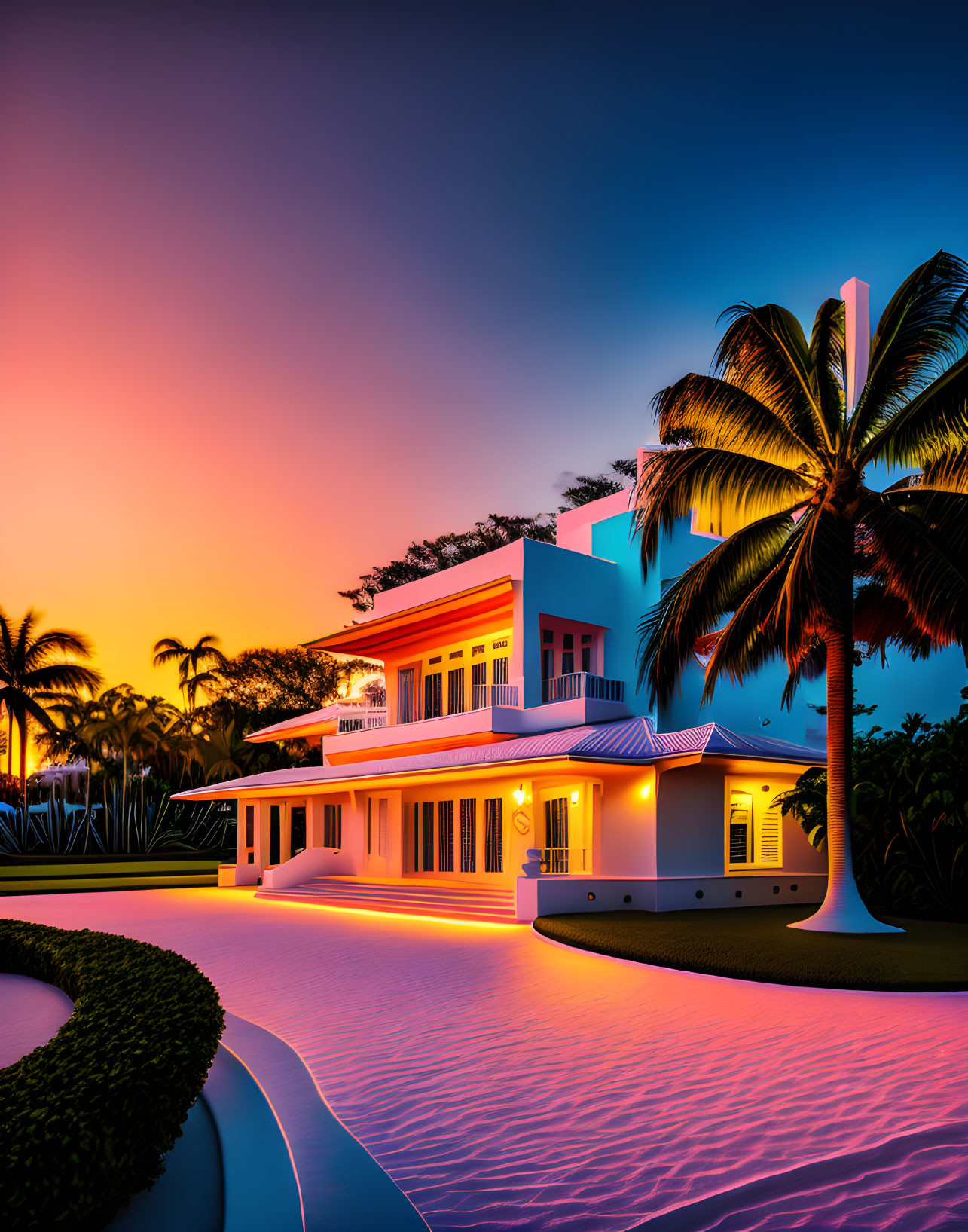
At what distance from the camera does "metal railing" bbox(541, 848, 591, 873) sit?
19766 mm

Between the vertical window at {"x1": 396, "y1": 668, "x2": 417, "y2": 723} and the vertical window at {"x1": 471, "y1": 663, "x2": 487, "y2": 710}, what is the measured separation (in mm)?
3032

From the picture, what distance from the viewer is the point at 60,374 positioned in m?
19.1

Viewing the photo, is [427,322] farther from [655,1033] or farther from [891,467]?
[655,1033]

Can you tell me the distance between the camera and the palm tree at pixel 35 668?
1724 inches

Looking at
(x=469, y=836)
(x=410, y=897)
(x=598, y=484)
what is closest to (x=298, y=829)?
(x=469, y=836)

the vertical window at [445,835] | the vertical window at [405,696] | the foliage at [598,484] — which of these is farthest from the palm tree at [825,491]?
the foliage at [598,484]

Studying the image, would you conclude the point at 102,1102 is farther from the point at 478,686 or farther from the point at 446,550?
the point at 446,550

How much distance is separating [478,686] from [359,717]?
864 cm

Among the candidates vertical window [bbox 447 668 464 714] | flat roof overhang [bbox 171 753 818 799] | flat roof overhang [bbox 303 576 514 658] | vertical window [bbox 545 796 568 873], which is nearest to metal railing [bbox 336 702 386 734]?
flat roof overhang [bbox 303 576 514 658]

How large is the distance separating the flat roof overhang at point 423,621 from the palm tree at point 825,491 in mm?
7007

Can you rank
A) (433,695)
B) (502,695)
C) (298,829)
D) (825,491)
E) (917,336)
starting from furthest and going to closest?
(298,829), (433,695), (502,695), (825,491), (917,336)

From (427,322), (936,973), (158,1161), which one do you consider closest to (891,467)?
(936,973)

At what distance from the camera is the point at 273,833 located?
3172 cm

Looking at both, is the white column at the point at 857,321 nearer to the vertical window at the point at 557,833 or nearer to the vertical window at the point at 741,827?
the vertical window at the point at 741,827
